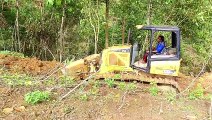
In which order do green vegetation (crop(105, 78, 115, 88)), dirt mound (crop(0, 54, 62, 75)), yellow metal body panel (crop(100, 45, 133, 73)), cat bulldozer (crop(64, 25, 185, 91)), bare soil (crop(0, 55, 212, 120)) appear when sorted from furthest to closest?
dirt mound (crop(0, 54, 62, 75))
yellow metal body panel (crop(100, 45, 133, 73))
cat bulldozer (crop(64, 25, 185, 91))
green vegetation (crop(105, 78, 115, 88))
bare soil (crop(0, 55, 212, 120))

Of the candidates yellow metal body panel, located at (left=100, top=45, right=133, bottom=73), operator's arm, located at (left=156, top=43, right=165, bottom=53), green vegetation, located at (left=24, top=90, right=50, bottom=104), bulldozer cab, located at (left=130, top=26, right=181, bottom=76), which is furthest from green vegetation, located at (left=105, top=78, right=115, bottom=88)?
green vegetation, located at (left=24, top=90, right=50, bottom=104)

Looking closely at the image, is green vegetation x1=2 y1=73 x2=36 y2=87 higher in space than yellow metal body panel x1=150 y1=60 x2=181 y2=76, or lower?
lower

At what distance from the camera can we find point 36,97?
32.0ft

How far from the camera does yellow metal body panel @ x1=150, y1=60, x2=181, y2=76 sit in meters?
12.2

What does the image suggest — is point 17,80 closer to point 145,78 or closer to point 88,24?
point 145,78

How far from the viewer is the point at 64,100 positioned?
9.98 meters

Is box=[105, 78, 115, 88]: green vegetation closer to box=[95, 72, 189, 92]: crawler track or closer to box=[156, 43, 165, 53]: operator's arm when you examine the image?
box=[95, 72, 189, 92]: crawler track

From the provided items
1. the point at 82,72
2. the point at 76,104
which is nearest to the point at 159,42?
the point at 82,72

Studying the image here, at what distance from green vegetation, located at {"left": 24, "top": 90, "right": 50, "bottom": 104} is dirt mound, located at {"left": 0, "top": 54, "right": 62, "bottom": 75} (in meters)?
3.53

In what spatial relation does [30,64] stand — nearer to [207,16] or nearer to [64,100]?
[64,100]

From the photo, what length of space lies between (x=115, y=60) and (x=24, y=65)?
3.62 m

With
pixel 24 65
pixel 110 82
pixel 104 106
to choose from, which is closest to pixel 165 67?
pixel 110 82

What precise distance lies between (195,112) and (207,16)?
339 inches

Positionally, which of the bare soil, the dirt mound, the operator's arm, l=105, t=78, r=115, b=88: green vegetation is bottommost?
the bare soil
